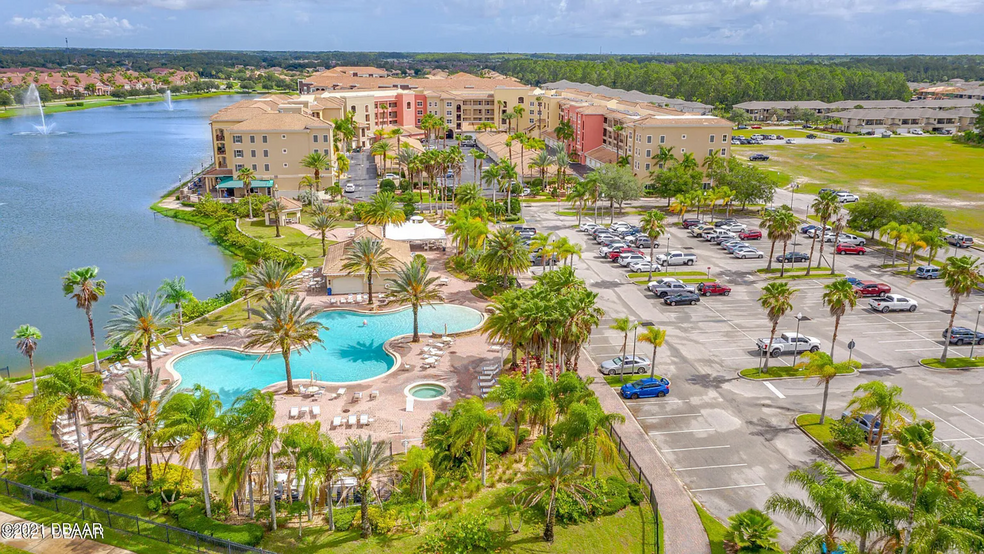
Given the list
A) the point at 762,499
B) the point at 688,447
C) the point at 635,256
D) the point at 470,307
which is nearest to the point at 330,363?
the point at 470,307

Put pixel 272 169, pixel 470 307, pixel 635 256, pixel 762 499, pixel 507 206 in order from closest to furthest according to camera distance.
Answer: pixel 762 499 → pixel 470 307 → pixel 635 256 → pixel 507 206 → pixel 272 169

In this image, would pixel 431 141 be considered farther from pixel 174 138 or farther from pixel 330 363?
pixel 330 363

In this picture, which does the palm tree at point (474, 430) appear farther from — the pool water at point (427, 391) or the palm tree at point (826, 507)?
the palm tree at point (826, 507)

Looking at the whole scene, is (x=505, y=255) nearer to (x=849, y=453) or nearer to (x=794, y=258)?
(x=849, y=453)

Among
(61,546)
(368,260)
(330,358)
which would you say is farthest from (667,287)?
(61,546)

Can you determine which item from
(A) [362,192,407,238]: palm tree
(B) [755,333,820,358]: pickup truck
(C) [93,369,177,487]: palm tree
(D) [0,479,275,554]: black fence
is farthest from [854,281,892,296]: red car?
(C) [93,369,177,487]: palm tree

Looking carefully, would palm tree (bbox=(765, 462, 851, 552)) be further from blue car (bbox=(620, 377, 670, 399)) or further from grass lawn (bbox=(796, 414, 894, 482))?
blue car (bbox=(620, 377, 670, 399))
